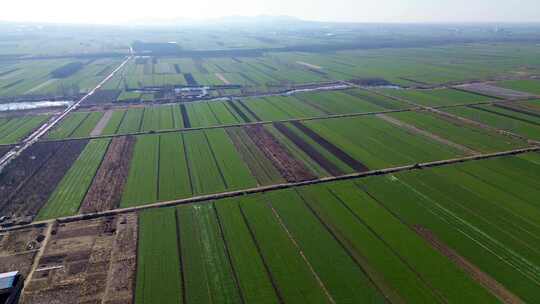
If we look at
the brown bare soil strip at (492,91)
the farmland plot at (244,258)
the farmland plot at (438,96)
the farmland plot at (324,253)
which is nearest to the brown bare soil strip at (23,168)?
the farmland plot at (244,258)

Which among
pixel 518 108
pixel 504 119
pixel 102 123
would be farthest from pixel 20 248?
pixel 518 108

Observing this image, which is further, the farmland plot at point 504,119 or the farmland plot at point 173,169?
the farmland plot at point 504,119

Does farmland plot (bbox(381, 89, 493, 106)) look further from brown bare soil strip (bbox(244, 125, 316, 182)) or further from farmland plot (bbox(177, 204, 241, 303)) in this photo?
farmland plot (bbox(177, 204, 241, 303))

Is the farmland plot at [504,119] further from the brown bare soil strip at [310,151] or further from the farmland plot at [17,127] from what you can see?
the farmland plot at [17,127]

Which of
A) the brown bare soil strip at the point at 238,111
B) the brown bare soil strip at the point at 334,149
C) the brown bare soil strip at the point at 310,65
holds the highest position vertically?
the brown bare soil strip at the point at 310,65

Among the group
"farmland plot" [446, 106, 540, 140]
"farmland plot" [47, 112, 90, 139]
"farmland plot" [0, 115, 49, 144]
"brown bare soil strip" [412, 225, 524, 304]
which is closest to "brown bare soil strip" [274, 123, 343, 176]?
"brown bare soil strip" [412, 225, 524, 304]

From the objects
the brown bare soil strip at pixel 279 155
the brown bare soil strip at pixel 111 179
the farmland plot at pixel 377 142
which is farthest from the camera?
the farmland plot at pixel 377 142

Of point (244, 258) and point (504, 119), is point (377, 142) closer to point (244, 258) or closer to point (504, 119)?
point (504, 119)
